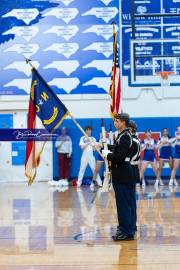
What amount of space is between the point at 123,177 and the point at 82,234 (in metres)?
1.11

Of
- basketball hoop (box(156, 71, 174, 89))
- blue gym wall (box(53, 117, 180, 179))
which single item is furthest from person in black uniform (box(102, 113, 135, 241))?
blue gym wall (box(53, 117, 180, 179))

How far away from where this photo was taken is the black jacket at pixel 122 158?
524 centimetres

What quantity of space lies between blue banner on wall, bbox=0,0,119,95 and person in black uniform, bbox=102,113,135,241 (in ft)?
28.9

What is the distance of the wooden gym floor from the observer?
171 inches

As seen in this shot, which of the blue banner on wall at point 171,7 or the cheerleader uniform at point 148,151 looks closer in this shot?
the cheerleader uniform at point 148,151

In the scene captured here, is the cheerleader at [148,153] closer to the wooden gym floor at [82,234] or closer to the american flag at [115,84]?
the wooden gym floor at [82,234]

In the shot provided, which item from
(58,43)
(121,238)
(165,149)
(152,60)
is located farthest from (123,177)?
(58,43)

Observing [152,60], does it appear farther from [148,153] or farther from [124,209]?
[124,209]

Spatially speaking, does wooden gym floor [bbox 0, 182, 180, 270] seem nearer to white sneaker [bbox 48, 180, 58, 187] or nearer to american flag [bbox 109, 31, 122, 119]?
american flag [bbox 109, 31, 122, 119]

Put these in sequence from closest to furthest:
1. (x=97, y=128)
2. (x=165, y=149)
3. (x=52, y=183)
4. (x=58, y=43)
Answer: (x=165, y=149), (x=52, y=183), (x=97, y=128), (x=58, y=43)

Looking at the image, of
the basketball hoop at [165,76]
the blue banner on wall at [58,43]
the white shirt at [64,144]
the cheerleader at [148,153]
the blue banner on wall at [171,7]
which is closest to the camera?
the basketball hoop at [165,76]

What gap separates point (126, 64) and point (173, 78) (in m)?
4.13

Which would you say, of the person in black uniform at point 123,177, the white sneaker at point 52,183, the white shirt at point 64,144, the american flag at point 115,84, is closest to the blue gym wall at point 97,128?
the white shirt at point 64,144

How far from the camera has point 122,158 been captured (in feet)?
17.1
